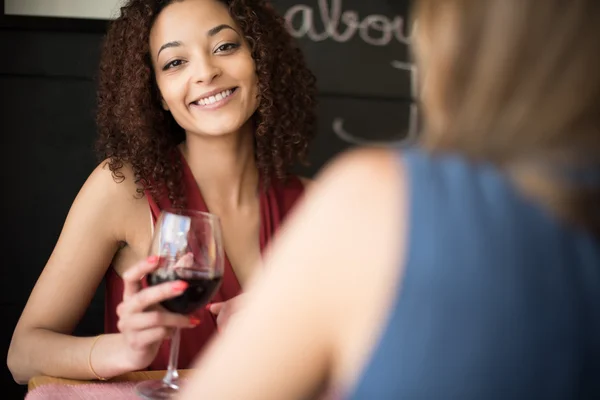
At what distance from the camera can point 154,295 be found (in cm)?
101

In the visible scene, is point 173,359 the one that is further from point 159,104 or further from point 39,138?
point 39,138

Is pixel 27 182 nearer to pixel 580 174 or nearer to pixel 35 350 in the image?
pixel 35 350

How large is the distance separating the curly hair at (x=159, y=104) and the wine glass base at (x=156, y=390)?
0.64 m

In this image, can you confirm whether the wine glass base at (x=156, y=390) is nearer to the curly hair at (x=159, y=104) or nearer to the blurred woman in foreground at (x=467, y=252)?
the blurred woman in foreground at (x=467, y=252)

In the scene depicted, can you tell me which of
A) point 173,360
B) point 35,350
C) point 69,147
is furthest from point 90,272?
point 69,147

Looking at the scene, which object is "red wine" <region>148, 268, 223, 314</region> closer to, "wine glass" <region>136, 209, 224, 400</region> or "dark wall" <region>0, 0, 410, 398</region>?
"wine glass" <region>136, 209, 224, 400</region>

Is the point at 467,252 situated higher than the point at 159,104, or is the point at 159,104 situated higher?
the point at 467,252

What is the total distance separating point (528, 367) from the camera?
0.59 meters

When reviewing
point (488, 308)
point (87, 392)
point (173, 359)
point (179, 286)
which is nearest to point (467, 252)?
point (488, 308)

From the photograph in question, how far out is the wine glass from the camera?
1041mm

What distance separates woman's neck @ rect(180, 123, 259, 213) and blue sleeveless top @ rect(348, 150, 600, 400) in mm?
1280

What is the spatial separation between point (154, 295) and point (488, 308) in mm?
569

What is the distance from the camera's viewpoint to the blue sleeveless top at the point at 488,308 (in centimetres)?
59

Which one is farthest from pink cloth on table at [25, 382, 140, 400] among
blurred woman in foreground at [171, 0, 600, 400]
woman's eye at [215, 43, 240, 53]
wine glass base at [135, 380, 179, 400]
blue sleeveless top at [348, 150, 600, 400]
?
woman's eye at [215, 43, 240, 53]
